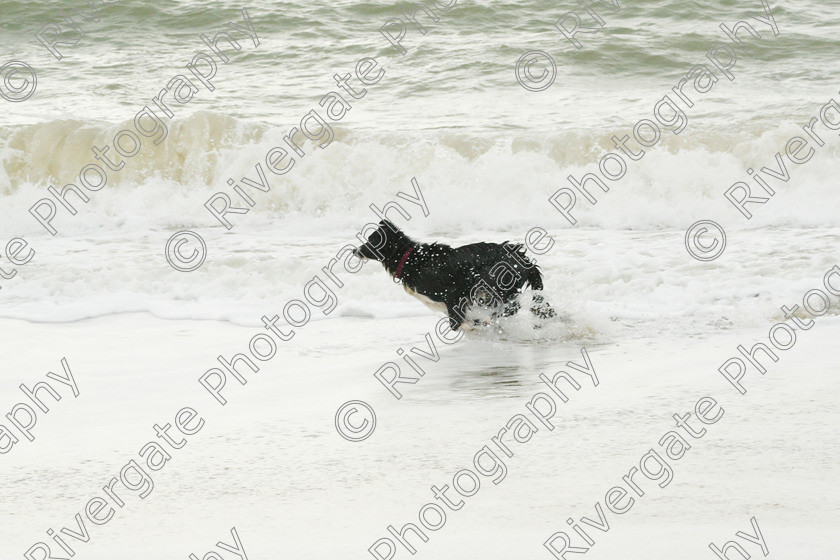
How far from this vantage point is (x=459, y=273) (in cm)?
614

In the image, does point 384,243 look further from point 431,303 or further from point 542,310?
point 542,310

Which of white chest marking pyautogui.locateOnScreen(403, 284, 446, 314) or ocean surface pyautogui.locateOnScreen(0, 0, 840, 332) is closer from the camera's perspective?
white chest marking pyautogui.locateOnScreen(403, 284, 446, 314)

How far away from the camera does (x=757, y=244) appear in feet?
26.7

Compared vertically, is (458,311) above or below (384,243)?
below

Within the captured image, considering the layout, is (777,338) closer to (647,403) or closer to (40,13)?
(647,403)

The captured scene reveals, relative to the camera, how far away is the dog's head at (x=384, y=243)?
617 centimetres

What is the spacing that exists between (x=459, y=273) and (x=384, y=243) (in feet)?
1.84

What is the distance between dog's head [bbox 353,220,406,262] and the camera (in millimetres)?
6168

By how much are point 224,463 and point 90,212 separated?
7.72m

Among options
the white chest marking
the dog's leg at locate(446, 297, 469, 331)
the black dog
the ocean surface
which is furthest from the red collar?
the ocean surface

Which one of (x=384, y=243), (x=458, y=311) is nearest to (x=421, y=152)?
(x=384, y=243)

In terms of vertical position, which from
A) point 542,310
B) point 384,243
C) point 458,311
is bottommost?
point 458,311

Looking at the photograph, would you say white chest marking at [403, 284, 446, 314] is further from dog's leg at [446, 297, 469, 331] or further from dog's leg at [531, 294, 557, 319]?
dog's leg at [531, 294, 557, 319]

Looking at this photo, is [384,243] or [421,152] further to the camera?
[421,152]
